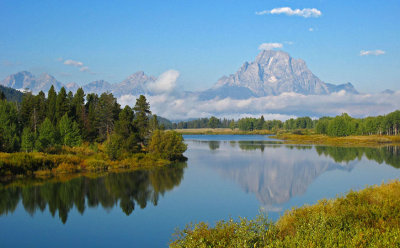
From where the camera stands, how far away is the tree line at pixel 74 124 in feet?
216

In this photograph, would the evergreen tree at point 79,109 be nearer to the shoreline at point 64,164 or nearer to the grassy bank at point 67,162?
the grassy bank at point 67,162

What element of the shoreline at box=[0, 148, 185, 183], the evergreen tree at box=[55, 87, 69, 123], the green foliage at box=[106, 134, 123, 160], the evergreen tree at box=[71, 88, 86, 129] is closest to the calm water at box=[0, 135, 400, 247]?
the shoreline at box=[0, 148, 185, 183]

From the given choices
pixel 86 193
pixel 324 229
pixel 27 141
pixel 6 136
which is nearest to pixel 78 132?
pixel 27 141

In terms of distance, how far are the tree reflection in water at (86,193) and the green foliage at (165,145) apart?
18.1 metres

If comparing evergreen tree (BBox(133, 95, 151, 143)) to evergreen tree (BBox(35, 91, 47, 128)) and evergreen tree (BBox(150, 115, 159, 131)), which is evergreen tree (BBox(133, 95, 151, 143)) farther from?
evergreen tree (BBox(35, 91, 47, 128))

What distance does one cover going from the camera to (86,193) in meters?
43.9

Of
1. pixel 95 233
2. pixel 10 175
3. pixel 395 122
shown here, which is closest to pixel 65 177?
pixel 10 175

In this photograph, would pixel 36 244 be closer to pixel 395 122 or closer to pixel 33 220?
pixel 33 220

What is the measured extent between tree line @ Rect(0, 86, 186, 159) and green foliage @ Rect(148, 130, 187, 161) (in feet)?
1.06

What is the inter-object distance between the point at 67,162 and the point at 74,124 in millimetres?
16038

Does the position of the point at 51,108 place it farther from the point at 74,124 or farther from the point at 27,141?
the point at 27,141

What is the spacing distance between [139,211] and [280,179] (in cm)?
2835

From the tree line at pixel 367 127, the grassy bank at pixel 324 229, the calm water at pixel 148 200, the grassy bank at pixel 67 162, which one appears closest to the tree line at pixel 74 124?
the grassy bank at pixel 67 162

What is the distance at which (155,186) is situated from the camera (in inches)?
1925
